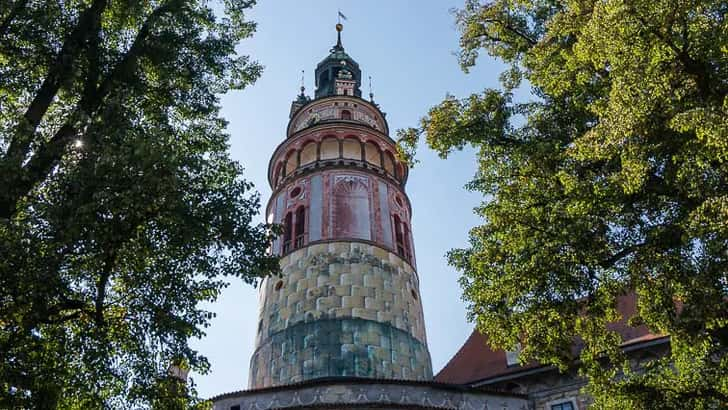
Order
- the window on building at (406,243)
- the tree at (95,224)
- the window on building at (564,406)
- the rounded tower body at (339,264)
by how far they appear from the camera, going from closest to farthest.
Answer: the tree at (95,224) → the window on building at (564,406) → the rounded tower body at (339,264) → the window on building at (406,243)

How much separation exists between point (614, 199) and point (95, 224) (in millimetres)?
7266

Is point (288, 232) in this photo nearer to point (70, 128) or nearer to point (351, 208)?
point (351, 208)

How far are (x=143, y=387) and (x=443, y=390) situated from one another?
27.6 ft

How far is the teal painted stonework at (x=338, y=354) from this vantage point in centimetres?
1797

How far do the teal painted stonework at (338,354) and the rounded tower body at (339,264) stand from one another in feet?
0.10

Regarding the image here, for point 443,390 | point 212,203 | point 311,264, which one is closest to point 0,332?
point 212,203

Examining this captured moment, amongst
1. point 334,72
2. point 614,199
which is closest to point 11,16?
point 614,199

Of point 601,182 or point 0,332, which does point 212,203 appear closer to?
point 0,332

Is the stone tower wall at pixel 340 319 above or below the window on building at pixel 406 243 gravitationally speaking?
below

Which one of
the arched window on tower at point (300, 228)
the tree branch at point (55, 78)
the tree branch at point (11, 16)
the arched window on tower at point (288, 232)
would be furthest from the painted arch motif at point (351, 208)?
the tree branch at point (11, 16)

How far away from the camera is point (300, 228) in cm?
2180

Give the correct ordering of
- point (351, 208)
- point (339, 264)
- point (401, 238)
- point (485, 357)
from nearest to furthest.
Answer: point (485, 357), point (339, 264), point (351, 208), point (401, 238)

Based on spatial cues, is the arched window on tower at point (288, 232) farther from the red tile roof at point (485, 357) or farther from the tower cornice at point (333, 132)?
the red tile roof at point (485, 357)

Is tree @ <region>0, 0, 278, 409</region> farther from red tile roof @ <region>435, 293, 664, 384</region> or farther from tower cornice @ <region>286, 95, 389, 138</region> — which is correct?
tower cornice @ <region>286, 95, 389, 138</region>
